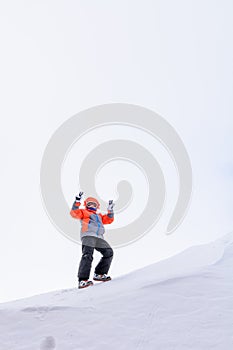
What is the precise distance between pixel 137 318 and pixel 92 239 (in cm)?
335

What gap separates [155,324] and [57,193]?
7.16 m

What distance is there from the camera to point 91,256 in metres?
7.35

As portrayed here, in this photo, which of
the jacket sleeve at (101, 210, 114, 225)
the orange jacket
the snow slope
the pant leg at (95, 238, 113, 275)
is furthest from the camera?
the jacket sleeve at (101, 210, 114, 225)

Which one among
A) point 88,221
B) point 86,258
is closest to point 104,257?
point 86,258

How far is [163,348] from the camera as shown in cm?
373

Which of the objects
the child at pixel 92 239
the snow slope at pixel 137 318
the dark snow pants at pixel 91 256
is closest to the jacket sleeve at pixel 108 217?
the child at pixel 92 239

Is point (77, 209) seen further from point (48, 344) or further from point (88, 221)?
point (48, 344)

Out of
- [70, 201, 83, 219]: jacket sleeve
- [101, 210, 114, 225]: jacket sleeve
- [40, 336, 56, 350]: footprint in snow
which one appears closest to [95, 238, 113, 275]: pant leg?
[101, 210, 114, 225]: jacket sleeve

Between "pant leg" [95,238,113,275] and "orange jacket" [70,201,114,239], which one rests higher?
"orange jacket" [70,201,114,239]

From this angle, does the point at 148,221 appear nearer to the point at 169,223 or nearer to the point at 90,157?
the point at 169,223

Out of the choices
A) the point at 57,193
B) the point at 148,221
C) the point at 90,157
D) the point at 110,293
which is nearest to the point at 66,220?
the point at 57,193

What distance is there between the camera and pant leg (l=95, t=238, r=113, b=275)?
7.55 meters

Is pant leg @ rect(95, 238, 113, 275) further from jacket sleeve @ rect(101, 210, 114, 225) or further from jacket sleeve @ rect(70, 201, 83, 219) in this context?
jacket sleeve @ rect(70, 201, 83, 219)

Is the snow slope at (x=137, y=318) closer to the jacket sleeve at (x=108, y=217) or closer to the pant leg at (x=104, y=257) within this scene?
the pant leg at (x=104, y=257)
